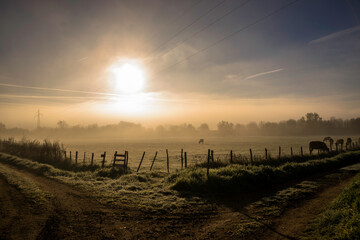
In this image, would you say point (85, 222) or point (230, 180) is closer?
point (85, 222)

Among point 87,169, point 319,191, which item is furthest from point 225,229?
point 87,169

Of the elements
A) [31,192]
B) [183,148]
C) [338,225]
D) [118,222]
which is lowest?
[183,148]

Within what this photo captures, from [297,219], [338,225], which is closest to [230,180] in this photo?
[297,219]

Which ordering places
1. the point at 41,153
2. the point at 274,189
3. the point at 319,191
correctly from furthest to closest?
the point at 41,153 < the point at 274,189 < the point at 319,191

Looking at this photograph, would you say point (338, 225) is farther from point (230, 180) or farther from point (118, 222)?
point (118, 222)

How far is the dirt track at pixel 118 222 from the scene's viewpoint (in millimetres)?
6973

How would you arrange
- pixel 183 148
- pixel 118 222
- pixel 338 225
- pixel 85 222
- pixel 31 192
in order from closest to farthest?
pixel 338 225 < pixel 85 222 < pixel 118 222 < pixel 31 192 < pixel 183 148

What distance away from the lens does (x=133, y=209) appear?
9609 mm

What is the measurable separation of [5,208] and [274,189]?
1491 cm

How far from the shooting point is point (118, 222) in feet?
26.6

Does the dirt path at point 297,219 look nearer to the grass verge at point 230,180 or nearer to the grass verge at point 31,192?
the grass verge at point 230,180

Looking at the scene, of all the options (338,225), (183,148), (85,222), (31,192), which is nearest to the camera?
(338,225)

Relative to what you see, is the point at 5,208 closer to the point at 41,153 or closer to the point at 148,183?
the point at 148,183

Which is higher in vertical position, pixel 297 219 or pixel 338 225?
pixel 338 225
